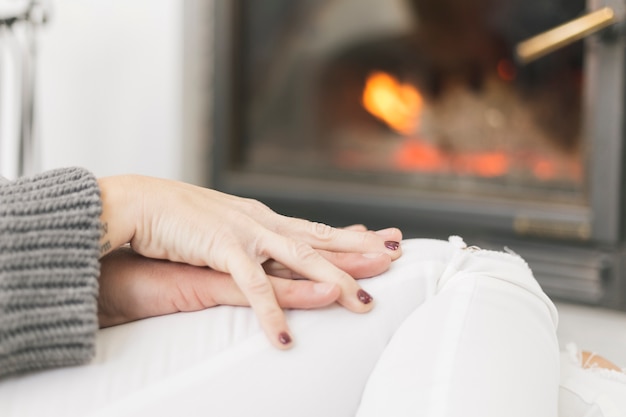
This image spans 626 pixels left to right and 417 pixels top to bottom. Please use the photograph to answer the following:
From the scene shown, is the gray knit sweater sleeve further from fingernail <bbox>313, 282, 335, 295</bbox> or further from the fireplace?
the fireplace

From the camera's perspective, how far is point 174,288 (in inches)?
25.4

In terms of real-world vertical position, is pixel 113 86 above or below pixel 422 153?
above

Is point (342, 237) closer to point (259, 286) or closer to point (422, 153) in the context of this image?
point (259, 286)

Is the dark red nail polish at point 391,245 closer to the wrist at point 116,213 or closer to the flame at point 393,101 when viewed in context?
the wrist at point 116,213

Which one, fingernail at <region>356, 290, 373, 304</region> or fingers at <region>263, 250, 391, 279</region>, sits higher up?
fingers at <region>263, 250, 391, 279</region>

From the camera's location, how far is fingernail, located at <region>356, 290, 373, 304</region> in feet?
1.96

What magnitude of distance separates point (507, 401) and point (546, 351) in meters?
0.08

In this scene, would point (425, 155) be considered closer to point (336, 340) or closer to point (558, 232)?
point (558, 232)

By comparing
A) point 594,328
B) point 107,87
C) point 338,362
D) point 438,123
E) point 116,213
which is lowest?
point 594,328

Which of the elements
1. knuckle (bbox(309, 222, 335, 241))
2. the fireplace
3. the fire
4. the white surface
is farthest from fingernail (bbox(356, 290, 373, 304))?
the fire

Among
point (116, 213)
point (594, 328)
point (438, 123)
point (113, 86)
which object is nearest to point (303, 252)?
point (116, 213)

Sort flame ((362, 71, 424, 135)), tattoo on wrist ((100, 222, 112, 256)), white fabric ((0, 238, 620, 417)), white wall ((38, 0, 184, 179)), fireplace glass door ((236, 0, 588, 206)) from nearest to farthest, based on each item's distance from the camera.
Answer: white fabric ((0, 238, 620, 417)), tattoo on wrist ((100, 222, 112, 256)), fireplace glass door ((236, 0, 588, 206)), flame ((362, 71, 424, 135)), white wall ((38, 0, 184, 179))

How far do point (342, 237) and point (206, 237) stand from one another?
0.41ft

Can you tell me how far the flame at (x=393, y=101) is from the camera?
2.14 m
